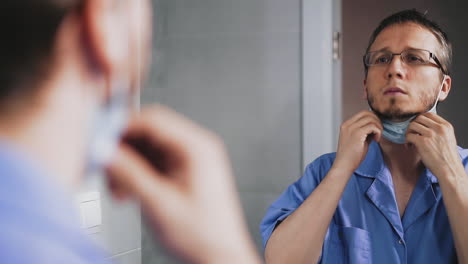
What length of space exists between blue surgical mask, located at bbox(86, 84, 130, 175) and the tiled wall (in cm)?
66

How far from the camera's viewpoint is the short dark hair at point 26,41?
146 mm

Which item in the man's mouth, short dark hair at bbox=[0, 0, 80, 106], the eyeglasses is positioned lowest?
the man's mouth

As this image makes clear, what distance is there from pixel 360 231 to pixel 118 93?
0.77 m

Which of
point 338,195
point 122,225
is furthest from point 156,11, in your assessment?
point 338,195

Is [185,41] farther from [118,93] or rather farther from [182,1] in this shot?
[118,93]

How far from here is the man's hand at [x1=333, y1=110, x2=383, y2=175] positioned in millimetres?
861

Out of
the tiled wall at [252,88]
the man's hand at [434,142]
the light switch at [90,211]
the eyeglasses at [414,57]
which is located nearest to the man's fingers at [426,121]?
the man's hand at [434,142]

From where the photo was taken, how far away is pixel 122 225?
234 millimetres

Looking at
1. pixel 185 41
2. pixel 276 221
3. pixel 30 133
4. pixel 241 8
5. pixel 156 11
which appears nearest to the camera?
pixel 30 133

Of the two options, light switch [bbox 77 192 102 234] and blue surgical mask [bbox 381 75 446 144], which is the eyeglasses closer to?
blue surgical mask [bbox 381 75 446 144]

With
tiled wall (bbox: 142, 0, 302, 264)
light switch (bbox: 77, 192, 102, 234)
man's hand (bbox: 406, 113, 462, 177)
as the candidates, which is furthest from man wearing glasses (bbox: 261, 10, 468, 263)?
light switch (bbox: 77, 192, 102, 234)

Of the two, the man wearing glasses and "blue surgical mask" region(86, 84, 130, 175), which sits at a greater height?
"blue surgical mask" region(86, 84, 130, 175)

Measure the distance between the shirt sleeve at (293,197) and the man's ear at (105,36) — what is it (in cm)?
76

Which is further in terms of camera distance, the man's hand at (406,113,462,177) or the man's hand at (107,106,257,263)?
the man's hand at (406,113,462,177)
